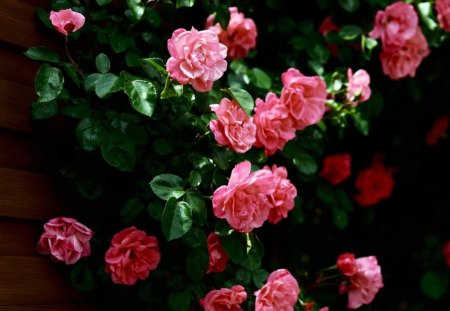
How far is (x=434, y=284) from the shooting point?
7.96ft

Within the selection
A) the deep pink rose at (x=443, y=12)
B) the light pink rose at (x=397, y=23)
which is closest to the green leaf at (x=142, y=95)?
the light pink rose at (x=397, y=23)

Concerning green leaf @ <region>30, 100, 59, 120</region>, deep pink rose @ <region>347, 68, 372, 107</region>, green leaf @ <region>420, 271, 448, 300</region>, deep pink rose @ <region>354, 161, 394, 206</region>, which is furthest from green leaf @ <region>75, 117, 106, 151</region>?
green leaf @ <region>420, 271, 448, 300</region>

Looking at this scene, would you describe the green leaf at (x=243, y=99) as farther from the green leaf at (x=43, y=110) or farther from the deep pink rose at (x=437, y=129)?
the deep pink rose at (x=437, y=129)

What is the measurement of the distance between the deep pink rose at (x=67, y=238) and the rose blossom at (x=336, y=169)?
0.90 m

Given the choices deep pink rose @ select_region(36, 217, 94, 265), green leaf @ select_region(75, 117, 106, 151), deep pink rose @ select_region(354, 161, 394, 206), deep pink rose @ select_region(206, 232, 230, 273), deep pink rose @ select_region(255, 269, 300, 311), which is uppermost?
green leaf @ select_region(75, 117, 106, 151)

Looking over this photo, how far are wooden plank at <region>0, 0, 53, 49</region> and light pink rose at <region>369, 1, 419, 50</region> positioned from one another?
3.19 feet

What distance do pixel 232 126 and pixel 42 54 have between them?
43 centimetres

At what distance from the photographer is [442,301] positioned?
2.60 m

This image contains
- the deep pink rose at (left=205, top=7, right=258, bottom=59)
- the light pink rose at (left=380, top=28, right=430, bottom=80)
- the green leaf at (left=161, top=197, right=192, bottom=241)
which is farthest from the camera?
the light pink rose at (left=380, top=28, right=430, bottom=80)

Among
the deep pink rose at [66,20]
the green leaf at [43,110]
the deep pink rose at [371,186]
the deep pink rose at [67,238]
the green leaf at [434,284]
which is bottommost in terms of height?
the green leaf at [434,284]

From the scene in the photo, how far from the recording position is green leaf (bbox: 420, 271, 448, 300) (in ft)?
7.92

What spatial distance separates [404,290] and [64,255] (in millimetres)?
1584

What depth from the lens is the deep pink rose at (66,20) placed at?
4.63ft

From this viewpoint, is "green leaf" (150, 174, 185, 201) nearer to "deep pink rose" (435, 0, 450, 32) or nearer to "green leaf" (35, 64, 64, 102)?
"green leaf" (35, 64, 64, 102)
